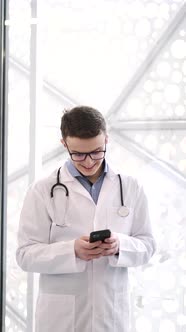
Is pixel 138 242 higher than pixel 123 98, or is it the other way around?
pixel 123 98

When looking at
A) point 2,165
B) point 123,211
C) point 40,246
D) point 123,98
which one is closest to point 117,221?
point 123,211

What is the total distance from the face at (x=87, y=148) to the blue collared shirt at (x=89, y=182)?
0.08ft

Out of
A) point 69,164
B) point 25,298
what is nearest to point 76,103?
point 69,164

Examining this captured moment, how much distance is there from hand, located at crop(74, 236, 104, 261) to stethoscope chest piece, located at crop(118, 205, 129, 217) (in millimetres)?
157

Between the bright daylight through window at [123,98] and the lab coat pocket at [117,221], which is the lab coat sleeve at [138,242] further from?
the bright daylight through window at [123,98]

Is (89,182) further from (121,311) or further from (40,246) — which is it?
(121,311)

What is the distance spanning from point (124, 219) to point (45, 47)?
3.07ft

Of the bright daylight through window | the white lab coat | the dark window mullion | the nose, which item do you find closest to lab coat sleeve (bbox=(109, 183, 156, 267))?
→ the white lab coat

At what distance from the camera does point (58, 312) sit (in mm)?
1449

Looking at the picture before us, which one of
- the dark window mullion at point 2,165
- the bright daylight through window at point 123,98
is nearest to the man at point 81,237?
the bright daylight through window at point 123,98

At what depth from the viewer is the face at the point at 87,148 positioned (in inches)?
55.7

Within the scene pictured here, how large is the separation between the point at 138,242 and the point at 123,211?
111 mm

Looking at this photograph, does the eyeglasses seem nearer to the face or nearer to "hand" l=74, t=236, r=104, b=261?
the face

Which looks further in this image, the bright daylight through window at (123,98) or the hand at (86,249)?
the bright daylight through window at (123,98)
